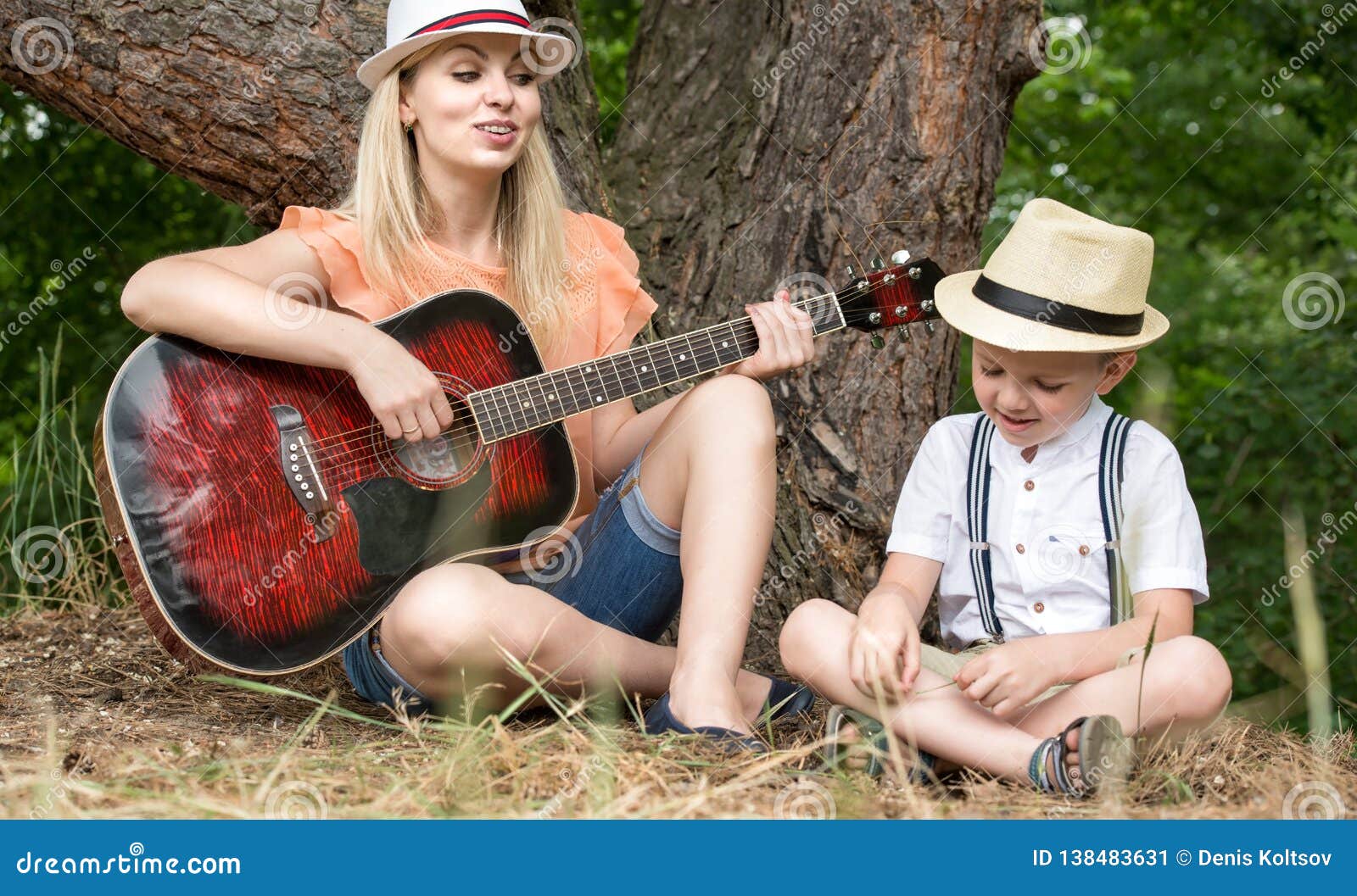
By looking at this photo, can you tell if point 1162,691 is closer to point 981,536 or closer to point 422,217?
point 981,536

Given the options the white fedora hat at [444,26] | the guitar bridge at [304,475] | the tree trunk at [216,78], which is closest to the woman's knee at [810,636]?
the guitar bridge at [304,475]

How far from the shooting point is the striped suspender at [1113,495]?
2.28 meters

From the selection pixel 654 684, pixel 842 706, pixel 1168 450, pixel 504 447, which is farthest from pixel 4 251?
pixel 1168 450

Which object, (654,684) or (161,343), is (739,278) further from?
(161,343)

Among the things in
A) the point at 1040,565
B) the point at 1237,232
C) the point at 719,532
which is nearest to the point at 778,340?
the point at 719,532

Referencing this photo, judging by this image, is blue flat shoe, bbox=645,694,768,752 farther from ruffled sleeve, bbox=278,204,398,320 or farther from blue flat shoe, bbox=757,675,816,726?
ruffled sleeve, bbox=278,204,398,320

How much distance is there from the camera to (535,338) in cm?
273

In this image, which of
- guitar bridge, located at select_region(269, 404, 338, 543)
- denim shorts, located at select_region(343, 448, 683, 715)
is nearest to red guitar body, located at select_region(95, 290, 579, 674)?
guitar bridge, located at select_region(269, 404, 338, 543)

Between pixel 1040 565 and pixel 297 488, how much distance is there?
1406 millimetres

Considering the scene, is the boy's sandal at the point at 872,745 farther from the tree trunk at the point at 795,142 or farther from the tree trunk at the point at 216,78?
the tree trunk at the point at 216,78

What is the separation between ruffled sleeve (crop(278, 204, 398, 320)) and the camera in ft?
8.54

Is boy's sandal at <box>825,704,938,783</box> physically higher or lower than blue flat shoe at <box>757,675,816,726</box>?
higher

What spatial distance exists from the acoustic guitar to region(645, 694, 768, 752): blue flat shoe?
0.46m

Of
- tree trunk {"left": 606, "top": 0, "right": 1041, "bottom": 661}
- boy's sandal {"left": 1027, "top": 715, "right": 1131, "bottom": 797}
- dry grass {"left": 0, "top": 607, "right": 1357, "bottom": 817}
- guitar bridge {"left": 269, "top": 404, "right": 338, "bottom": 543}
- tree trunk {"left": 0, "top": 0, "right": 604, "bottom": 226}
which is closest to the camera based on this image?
dry grass {"left": 0, "top": 607, "right": 1357, "bottom": 817}
